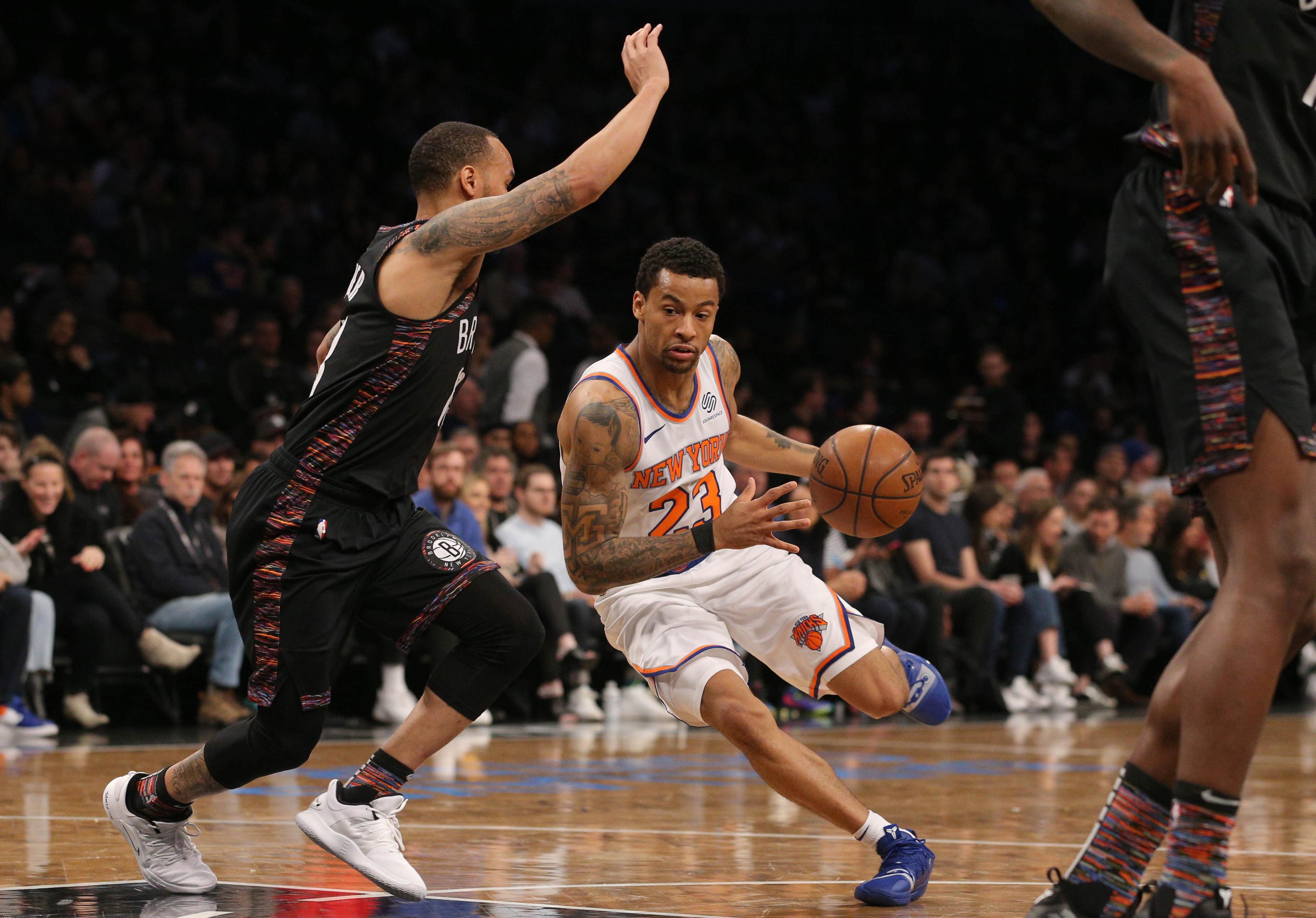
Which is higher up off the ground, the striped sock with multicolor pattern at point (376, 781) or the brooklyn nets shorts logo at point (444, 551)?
the brooklyn nets shorts logo at point (444, 551)

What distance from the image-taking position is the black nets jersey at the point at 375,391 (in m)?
4.36

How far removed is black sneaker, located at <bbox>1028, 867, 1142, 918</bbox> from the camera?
10.3ft

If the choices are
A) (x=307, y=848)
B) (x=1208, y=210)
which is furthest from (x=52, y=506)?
(x=1208, y=210)

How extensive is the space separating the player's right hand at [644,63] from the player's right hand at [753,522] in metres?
1.11

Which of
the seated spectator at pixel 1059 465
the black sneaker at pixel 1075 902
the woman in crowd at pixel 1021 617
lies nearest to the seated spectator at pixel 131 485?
the woman in crowd at pixel 1021 617

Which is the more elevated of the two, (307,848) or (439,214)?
(439,214)

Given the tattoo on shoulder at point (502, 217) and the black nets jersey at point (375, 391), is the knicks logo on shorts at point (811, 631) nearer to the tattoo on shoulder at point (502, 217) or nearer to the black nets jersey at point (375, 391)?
the black nets jersey at point (375, 391)

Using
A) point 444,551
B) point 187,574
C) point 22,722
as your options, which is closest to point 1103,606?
point 187,574

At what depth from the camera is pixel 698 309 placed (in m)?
4.99

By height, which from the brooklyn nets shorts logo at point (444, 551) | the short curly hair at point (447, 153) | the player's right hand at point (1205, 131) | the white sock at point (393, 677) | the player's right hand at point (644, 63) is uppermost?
the player's right hand at point (644, 63)

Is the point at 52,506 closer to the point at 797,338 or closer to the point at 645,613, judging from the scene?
the point at 645,613

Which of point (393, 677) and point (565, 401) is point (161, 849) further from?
point (393, 677)

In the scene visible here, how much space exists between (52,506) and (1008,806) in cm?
577

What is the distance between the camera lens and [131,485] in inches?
400
